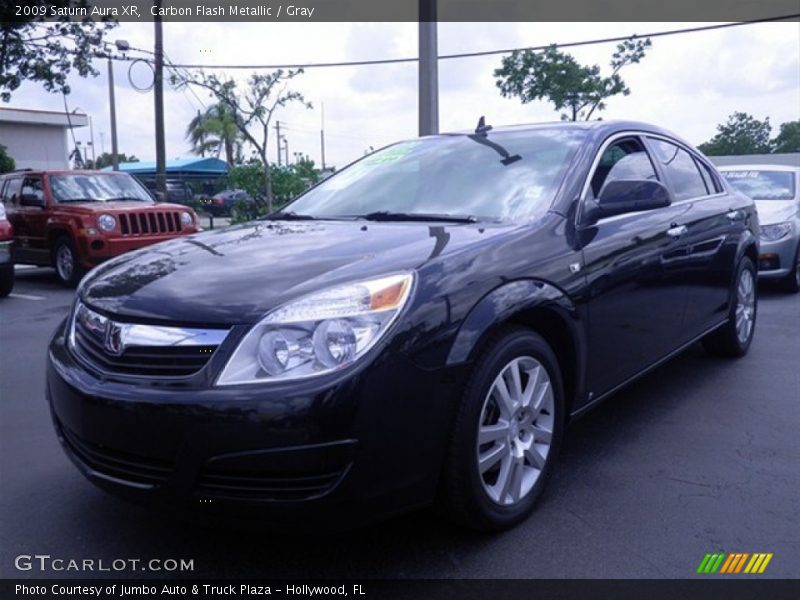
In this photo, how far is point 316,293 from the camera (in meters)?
2.46

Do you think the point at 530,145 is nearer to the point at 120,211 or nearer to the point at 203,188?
the point at 120,211

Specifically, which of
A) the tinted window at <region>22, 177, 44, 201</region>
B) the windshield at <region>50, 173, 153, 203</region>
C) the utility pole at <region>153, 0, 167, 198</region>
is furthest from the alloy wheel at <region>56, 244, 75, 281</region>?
the utility pole at <region>153, 0, 167, 198</region>

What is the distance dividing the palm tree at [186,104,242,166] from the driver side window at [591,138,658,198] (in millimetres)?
38990

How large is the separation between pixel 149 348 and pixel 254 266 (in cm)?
51

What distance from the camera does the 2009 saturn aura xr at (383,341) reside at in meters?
2.31

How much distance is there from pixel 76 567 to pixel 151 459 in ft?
2.07

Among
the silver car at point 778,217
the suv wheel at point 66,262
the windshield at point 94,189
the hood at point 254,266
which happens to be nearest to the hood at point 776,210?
the silver car at point 778,217

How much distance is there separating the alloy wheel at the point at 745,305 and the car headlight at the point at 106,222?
7.95 metres

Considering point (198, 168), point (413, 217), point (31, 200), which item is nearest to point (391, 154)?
point (413, 217)

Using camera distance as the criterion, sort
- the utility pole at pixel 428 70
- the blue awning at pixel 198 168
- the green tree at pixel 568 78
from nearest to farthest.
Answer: the utility pole at pixel 428 70
the green tree at pixel 568 78
the blue awning at pixel 198 168

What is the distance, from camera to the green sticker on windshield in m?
4.19

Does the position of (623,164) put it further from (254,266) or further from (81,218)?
(81,218)

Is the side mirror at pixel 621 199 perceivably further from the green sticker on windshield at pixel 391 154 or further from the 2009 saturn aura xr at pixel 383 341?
the green sticker on windshield at pixel 391 154

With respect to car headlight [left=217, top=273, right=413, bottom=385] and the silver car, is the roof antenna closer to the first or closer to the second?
car headlight [left=217, top=273, right=413, bottom=385]
